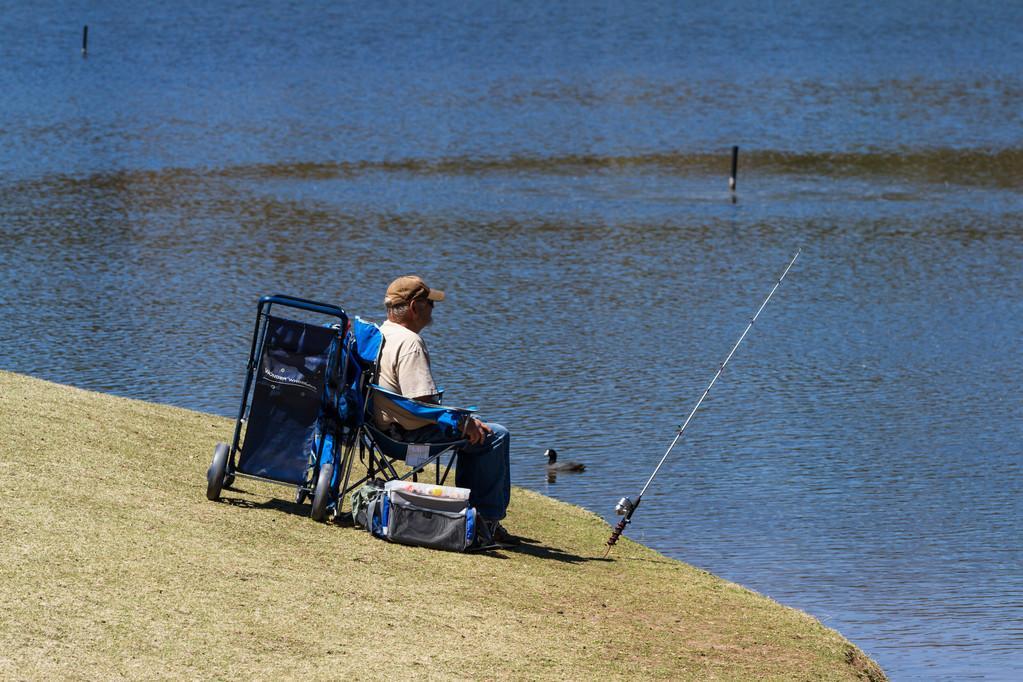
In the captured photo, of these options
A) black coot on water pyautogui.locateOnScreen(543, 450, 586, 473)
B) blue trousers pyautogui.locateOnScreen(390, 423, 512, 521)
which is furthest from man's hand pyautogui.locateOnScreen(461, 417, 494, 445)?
black coot on water pyautogui.locateOnScreen(543, 450, 586, 473)

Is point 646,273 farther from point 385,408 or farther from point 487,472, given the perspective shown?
point 385,408

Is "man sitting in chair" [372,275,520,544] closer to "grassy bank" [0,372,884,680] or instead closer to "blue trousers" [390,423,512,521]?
"blue trousers" [390,423,512,521]

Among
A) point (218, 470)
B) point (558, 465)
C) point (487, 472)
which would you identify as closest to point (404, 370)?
point (487, 472)

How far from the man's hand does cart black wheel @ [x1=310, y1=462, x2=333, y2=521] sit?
811mm

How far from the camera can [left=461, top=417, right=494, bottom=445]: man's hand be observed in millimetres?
8664

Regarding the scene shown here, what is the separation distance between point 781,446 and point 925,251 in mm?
11941

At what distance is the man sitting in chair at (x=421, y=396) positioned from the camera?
8.88 metres

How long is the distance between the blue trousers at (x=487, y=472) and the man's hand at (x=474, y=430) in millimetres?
118

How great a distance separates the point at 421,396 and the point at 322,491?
781mm

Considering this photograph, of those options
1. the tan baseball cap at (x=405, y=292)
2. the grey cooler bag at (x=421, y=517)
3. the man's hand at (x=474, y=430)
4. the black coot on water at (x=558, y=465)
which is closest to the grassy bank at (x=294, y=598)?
the grey cooler bag at (x=421, y=517)

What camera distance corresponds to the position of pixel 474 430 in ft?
28.6

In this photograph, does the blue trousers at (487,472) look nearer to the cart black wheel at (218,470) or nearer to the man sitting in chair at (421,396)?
the man sitting in chair at (421,396)

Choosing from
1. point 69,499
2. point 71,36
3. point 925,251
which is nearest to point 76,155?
point 925,251

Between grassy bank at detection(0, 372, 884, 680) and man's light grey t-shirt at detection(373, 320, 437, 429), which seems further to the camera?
man's light grey t-shirt at detection(373, 320, 437, 429)
